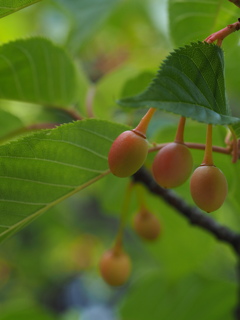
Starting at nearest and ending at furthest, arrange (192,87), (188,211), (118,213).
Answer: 1. (192,87)
2. (188,211)
3. (118,213)

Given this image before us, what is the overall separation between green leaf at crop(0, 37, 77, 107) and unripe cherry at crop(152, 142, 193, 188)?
47 centimetres

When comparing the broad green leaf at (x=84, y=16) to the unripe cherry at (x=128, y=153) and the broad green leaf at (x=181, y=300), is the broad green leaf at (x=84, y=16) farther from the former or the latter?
the unripe cherry at (x=128, y=153)

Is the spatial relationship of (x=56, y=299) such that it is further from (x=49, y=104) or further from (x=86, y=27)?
(x=49, y=104)

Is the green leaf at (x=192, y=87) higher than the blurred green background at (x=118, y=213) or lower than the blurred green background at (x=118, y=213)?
higher

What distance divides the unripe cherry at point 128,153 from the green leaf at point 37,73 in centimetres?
46

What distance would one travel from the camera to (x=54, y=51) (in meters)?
1.09

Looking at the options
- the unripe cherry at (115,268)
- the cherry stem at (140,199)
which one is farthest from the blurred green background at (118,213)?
the unripe cherry at (115,268)

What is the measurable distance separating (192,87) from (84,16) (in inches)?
46.2

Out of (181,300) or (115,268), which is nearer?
(115,268)

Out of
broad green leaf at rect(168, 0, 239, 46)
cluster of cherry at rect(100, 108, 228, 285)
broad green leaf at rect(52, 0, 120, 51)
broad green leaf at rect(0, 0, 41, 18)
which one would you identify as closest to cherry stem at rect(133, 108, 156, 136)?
cluster of cherry at rect(100, 108, 228, 285)

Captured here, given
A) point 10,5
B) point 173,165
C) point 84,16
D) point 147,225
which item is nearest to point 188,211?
point 147,225

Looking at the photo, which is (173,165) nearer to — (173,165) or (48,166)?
(173,165)

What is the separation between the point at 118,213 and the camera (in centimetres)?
166

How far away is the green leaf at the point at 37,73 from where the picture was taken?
1025 millimetres
